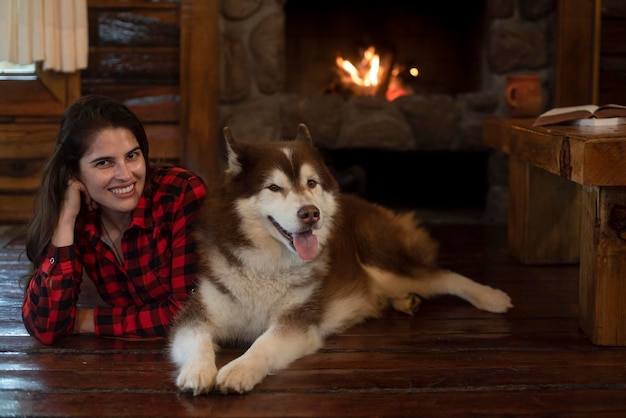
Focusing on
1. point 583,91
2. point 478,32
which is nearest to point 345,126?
point 478,32

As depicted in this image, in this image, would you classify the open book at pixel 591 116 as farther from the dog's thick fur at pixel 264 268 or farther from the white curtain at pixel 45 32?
the white curtain at pixel 45 32

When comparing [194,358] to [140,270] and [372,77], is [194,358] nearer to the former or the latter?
[140,270]

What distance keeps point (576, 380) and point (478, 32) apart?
3.33 m

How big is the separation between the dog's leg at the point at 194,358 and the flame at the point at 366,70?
308 cm

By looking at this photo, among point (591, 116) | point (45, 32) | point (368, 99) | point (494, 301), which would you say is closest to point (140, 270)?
point (494, 301)

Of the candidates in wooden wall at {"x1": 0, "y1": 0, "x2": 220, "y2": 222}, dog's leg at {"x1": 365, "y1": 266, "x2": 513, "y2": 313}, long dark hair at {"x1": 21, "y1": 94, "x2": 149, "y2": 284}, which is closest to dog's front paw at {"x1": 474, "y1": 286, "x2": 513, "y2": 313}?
dog's leg at {"x1": 365, "y1": 266, "x2": 513, "y2": 313}

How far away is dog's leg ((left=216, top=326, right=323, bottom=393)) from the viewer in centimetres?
220

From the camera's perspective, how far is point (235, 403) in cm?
214

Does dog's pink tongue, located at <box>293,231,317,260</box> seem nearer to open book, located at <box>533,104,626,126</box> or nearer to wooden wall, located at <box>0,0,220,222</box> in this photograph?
open book, located at <box>533,104,626,126</box>

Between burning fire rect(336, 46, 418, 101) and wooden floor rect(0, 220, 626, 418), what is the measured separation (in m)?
2.39

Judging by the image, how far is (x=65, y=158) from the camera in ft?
8.37

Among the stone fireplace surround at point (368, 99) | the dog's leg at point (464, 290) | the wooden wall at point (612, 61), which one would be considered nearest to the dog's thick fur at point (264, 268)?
the dog's leg at point (464, 290)

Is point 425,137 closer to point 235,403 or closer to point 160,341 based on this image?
point 160,341

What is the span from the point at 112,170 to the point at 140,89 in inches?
89.4
